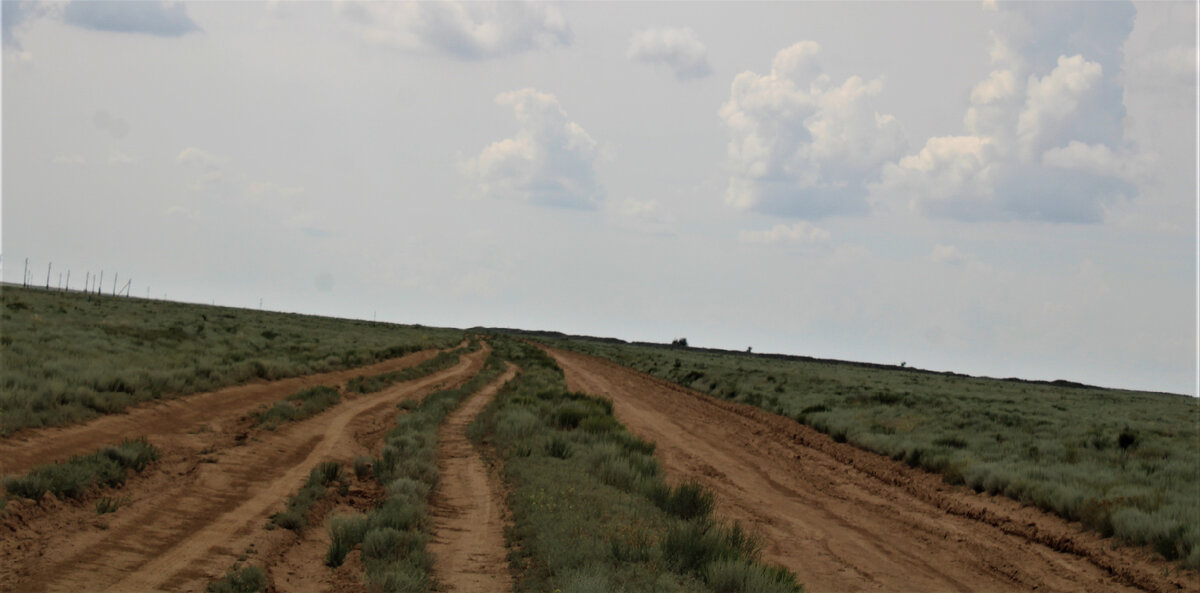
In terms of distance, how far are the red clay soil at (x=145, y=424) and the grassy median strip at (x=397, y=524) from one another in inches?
162

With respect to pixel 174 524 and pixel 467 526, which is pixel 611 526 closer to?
pixel 467 526

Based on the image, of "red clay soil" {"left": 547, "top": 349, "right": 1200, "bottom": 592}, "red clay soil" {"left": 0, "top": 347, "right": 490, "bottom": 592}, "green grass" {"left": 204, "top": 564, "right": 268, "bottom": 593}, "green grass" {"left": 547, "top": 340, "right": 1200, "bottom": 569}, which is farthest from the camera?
"green grass" {"left": 547, "top": 340, "right": 1200, "bottom": 569}

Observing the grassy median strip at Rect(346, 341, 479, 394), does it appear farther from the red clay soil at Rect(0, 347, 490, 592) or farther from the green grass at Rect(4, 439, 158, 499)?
the green grass at Rect(4, 439, 158, 499)

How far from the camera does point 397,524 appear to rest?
30.9 feet

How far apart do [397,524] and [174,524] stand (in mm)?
2537

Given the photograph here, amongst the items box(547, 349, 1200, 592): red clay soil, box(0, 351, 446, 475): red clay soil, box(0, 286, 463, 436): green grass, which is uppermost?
box(0, 286, 463, 436): green grass

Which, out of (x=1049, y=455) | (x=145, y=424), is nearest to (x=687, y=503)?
(x=145, y=424)

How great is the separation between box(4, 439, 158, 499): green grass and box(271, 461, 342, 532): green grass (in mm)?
2425

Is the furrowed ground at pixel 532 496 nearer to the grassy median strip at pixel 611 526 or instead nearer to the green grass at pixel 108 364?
the grassy median strip at pixel 611 526

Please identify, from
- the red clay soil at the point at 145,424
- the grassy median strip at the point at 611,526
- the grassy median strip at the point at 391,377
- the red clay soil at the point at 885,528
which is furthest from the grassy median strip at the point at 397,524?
the grassy median strip at the point at 391,377

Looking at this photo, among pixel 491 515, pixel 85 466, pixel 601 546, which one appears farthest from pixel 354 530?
pixel 85 466

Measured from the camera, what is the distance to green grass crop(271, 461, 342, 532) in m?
9.41

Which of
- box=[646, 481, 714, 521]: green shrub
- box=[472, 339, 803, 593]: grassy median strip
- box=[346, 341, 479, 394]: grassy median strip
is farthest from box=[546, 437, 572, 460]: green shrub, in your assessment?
box=[346, 341, 479, 394]: grassy median strip

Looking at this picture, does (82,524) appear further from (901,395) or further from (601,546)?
(901,395)
